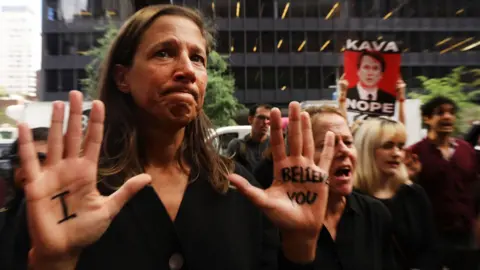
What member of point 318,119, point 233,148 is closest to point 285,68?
point 233,148

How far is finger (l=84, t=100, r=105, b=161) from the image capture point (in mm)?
1318

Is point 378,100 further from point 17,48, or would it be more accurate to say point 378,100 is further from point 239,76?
point 239,76

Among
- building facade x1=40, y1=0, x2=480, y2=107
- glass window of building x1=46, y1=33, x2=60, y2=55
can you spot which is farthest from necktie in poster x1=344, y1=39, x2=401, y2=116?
glass window of building x1=46, y1=33, x2=60, y2=55

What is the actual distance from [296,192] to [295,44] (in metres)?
31.2

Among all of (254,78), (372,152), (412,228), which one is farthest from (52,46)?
(412,228)

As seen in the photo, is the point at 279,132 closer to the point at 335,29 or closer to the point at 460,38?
the point at 335,29

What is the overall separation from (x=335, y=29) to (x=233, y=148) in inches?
1115

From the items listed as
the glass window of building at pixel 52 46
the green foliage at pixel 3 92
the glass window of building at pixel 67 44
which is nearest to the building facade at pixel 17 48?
the green foliage at pixel 3 92

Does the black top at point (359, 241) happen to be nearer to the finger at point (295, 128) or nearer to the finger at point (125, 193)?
the finger at point (295, 128)

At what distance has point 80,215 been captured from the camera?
4.24 feet

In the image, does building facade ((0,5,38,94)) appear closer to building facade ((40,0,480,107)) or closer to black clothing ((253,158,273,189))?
black clothing ((253,158,273,189))

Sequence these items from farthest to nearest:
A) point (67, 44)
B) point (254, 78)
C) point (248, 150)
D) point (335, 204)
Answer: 1. point (254, 78)
2. point (67, 44)
3. point (248, 150)
4. point (335, 204)

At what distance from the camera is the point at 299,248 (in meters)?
1.52

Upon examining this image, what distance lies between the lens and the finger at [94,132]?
1.32 metres
